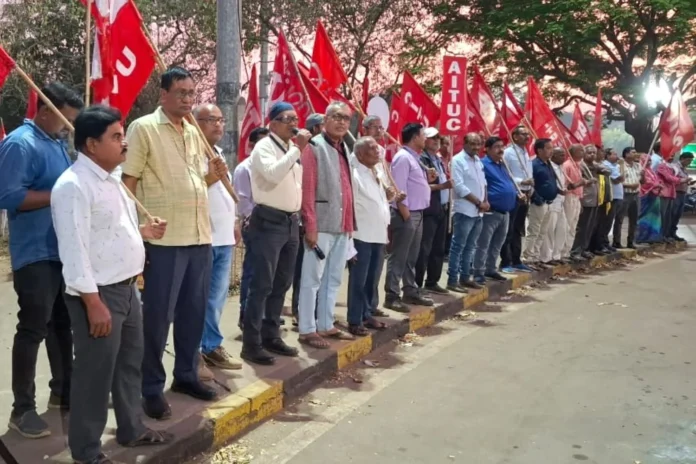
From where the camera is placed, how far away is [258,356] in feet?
16.3

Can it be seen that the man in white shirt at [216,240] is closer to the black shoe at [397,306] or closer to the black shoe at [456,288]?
the black shoe at [397,306]

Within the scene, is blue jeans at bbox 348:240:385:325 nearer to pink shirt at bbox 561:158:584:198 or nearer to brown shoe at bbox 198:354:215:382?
brown shoe at bbox 198:354:215:382

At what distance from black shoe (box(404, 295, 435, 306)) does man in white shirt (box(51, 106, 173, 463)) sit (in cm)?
440

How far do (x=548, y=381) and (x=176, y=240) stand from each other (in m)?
2.91

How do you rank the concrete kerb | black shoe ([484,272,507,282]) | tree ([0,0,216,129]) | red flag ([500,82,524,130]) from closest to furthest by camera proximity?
the concrete kerb
black shoe ([484,272,507,282])
red flag ([500,82,524,130])
tree ([0,0,216,129])

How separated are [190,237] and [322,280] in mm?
1970

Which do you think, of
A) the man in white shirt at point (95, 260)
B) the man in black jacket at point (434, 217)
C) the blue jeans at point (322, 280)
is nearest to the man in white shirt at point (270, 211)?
the blue jeans at point (322, 280)

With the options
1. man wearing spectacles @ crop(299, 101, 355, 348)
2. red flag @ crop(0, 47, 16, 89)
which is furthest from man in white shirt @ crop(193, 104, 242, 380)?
red flag @ crop(0, 47, 16, 89)

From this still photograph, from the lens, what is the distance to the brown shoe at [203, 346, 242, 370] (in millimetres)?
4805

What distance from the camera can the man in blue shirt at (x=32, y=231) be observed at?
3.48 m

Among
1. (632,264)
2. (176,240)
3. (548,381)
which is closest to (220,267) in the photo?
(176,240)

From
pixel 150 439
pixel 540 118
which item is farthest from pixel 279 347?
pixel 540 118

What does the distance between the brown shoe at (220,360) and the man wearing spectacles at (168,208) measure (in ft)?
3.02

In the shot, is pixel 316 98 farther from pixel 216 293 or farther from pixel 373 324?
pixel 216 293
